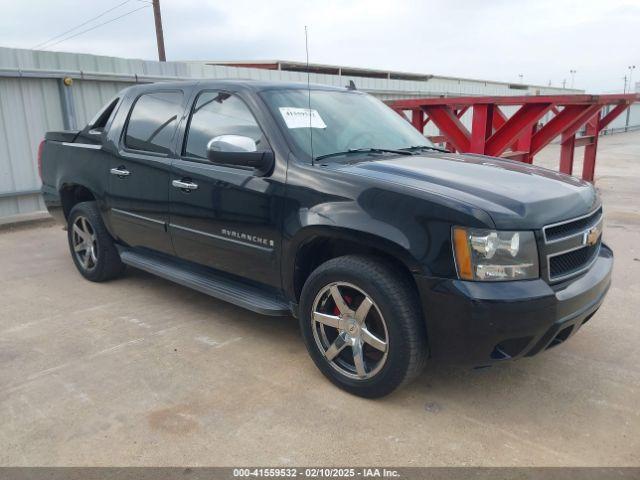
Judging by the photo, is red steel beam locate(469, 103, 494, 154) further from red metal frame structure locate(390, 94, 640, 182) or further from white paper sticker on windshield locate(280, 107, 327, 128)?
white paper sticker on windshield locate(280, 107, 327, 128)

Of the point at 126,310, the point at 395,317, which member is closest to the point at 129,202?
the point at 126,310

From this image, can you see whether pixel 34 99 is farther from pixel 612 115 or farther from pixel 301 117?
→ pixel 612 115

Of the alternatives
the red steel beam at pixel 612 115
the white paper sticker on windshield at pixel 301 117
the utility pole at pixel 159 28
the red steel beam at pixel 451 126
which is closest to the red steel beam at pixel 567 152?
the red steel beam at pixel 612 115

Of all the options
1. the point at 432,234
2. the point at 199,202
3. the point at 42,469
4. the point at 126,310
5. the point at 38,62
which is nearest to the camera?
the point at 42,469

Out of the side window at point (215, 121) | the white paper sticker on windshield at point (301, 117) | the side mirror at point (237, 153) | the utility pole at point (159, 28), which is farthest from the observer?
the utility pole at point (159, 28)

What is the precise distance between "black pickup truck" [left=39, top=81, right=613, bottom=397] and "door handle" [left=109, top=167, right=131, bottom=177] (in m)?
0.02

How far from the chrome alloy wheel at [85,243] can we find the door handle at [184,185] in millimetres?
1426

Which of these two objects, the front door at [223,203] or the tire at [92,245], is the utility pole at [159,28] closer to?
the tire at [92,245]

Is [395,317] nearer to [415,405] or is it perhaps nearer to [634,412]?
[415,405]

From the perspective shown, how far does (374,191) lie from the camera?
2.77 m

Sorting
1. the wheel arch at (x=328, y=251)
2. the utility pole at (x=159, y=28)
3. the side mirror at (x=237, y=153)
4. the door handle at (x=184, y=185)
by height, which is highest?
the utility pole at (x=159, y=28)

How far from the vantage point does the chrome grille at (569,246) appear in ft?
8.66

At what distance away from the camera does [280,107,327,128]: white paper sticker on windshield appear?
342 cm

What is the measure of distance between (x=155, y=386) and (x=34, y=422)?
24.8 inches
